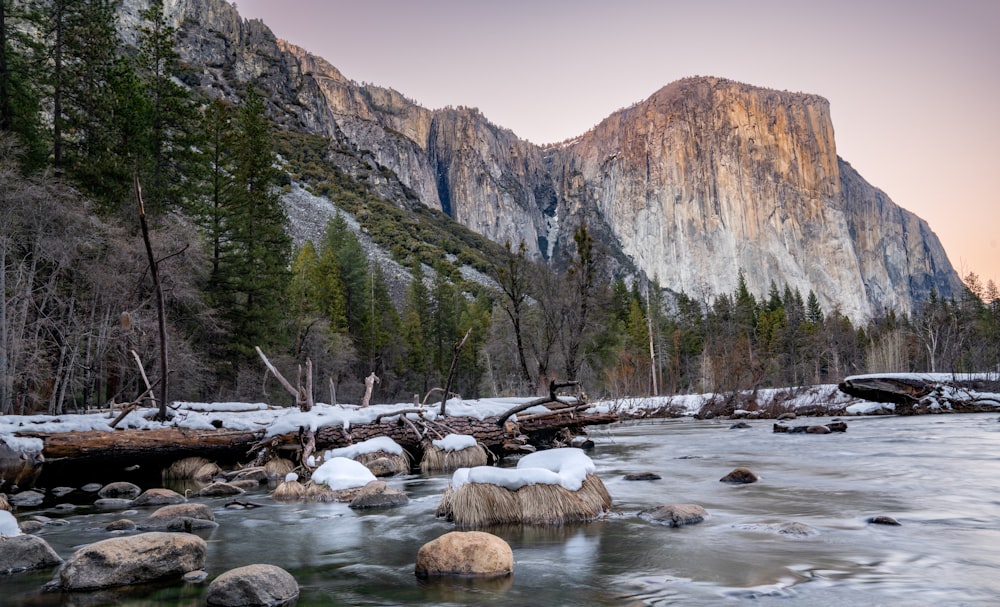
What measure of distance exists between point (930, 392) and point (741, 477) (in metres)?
24.3

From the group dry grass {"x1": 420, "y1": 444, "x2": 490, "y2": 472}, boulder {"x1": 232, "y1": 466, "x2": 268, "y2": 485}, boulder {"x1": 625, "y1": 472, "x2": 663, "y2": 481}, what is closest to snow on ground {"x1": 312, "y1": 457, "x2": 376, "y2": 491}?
boulder {"x1": 232, "y1": 466, "x2": 268, "y2": 485}

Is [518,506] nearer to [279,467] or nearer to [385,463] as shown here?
[385,463]

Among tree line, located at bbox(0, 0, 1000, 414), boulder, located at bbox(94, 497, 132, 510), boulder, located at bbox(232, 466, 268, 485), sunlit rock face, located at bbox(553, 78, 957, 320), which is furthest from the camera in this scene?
sunlit rock face, located at bbox(553, 78, 957, 320)

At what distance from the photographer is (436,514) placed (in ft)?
26.6

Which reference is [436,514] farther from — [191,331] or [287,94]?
[287,94]

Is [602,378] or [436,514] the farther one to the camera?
[602,378]

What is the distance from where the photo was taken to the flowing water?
4645mm

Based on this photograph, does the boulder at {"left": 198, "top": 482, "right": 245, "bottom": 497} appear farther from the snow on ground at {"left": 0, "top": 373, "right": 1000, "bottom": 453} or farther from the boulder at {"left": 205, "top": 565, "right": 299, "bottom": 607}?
the boulder at {"left": 205, "top": 565, "right": 299, "bottom": 607}

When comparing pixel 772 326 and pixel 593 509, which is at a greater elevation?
pixel 772 326

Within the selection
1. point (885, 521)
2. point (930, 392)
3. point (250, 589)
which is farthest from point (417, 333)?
point (250, 589)

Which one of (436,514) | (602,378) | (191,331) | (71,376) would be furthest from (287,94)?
(436,514)

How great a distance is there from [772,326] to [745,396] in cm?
5248

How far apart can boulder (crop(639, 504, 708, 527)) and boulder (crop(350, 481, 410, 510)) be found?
3.98 metres

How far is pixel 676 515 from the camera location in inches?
291
